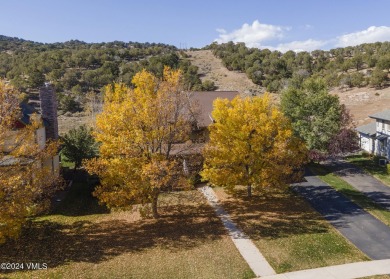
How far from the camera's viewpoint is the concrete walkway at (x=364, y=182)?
92.7 feet

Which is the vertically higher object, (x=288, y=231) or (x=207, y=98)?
(x=207, y=98)

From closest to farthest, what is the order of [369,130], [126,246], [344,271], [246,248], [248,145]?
[344,271], [246,248], [126,246], [248,145], [369,130]

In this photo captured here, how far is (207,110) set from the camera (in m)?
34.9

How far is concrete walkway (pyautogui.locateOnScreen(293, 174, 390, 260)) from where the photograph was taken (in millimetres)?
19641

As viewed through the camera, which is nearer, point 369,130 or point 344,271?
point 344,271

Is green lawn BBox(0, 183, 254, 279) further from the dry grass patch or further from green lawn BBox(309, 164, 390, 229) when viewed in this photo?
green lawn BBox(309, 164, 390, 229)

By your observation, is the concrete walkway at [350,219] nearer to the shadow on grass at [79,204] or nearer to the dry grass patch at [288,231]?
the dry grass patch at [288,231]

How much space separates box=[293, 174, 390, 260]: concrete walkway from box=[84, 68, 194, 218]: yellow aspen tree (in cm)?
A: 1192

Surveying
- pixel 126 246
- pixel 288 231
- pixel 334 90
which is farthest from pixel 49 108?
pixel 334 90

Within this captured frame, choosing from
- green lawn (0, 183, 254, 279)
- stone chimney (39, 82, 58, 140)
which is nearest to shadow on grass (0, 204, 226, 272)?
green lawn (0, 183, 254, 279)

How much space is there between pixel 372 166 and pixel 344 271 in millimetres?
24294

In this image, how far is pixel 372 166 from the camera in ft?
123

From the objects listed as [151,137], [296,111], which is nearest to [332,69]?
[296,111]

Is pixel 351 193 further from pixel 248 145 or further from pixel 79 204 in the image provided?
pixel 79 204
